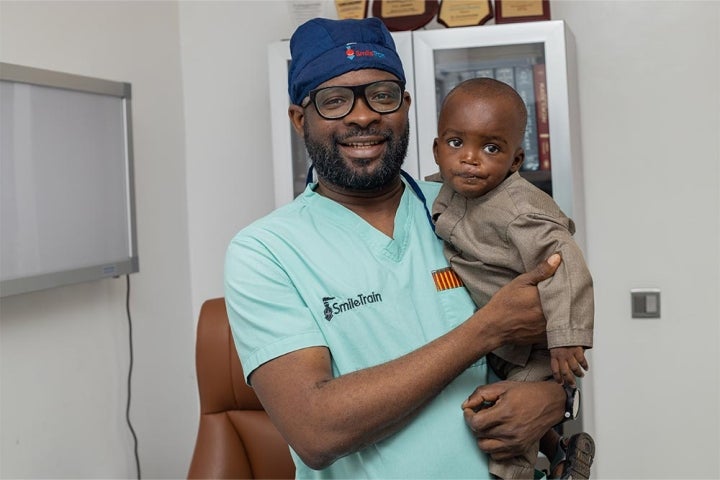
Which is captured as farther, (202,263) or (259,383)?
(202,263)

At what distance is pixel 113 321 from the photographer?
263 centimetres

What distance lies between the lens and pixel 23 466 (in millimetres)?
2230

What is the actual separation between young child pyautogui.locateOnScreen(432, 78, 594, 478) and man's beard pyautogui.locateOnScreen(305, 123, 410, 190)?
9 cm

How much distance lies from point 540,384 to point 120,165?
157 centimetres

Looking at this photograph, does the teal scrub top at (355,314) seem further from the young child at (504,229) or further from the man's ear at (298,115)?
the man's ear at (298,115)

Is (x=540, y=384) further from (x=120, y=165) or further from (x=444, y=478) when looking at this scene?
(x=120, y=165)

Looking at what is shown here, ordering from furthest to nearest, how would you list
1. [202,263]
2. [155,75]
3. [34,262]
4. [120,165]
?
[202,263], [155,75], [120,165], [34,262]

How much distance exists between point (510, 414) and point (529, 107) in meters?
1.53

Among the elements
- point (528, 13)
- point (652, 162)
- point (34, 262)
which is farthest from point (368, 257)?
point (652, 162)

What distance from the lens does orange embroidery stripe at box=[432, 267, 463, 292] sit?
138cm

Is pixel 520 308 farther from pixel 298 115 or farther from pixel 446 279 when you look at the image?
pixel 298 115

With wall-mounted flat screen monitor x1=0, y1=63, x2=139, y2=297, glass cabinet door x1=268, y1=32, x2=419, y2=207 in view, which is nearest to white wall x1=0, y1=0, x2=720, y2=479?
wall-mounted flat screen monitor x1=0, y1=63, x2=139, y2=297

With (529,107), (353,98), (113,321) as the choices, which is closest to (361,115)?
(353,98)

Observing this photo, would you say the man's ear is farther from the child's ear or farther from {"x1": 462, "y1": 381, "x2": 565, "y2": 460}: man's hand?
{"x1": 462, "y1": 381, "x2": 565, "y2": 460}: man's hand
